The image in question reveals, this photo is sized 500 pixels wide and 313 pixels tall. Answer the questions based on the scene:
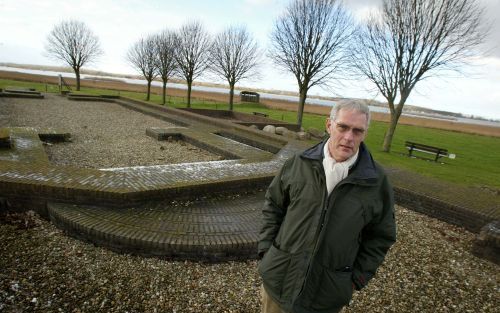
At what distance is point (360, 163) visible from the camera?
2.05m

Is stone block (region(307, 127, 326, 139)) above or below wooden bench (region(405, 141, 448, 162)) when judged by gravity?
below

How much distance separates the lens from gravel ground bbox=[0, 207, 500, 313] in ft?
11.1

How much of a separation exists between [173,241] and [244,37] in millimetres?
27297

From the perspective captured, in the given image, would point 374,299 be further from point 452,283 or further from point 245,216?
point 245,216

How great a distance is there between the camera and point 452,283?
4.45 m

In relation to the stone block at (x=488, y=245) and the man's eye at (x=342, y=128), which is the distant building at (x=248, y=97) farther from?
the man's eye at (x=342, y=128)

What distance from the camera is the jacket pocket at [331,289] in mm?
2004

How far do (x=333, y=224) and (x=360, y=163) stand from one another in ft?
1.52

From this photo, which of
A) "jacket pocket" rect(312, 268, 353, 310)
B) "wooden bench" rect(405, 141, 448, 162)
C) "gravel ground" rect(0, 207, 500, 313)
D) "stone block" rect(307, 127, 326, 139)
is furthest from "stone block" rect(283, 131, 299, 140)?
"jacket pocket" rect(312, 268, 353, 310)

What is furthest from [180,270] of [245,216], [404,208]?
[404,208]

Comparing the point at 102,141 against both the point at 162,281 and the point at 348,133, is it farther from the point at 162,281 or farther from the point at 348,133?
the point at 348,133

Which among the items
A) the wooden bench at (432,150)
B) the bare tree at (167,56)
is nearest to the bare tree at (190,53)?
the bare tree at (167,56)

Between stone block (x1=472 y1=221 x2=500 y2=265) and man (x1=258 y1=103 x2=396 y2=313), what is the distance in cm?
456

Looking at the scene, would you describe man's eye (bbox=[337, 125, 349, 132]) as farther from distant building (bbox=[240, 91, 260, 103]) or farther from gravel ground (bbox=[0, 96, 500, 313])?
distant building (bbox=[240, 91, 260, 103])
